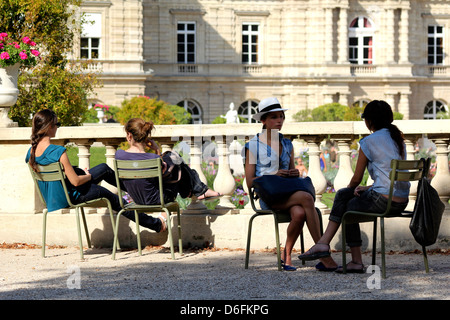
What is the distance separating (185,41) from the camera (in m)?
42.2

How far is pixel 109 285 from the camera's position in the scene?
244 inches

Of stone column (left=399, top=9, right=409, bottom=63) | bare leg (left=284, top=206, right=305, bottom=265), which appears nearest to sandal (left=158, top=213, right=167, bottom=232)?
bare leg (left=284, top=206, right=305, bottom=265)

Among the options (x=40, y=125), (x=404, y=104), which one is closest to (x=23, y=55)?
(x=40, y=125)

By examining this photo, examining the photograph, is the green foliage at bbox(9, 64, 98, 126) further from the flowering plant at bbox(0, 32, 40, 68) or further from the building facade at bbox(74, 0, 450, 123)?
the building facade at bbox(74, 0, 450, 123)

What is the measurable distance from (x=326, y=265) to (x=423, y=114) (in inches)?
1530

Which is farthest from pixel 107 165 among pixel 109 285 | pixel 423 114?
pixel 423 114

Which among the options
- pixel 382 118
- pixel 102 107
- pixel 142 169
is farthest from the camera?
pixel 102 107

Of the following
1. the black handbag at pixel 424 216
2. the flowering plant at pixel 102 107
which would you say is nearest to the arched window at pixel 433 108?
the flowering plant at pixel 102 107

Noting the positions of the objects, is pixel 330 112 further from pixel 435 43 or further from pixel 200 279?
pixel 200 279

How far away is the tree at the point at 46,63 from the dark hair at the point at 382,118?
12596mm

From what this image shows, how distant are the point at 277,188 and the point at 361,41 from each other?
1493 inches

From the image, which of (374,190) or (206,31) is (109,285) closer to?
(374,190)

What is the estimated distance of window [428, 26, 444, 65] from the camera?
44844mm

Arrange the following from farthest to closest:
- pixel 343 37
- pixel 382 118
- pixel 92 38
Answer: pixel 343 37
pixel 92 38
pixel 382 118
